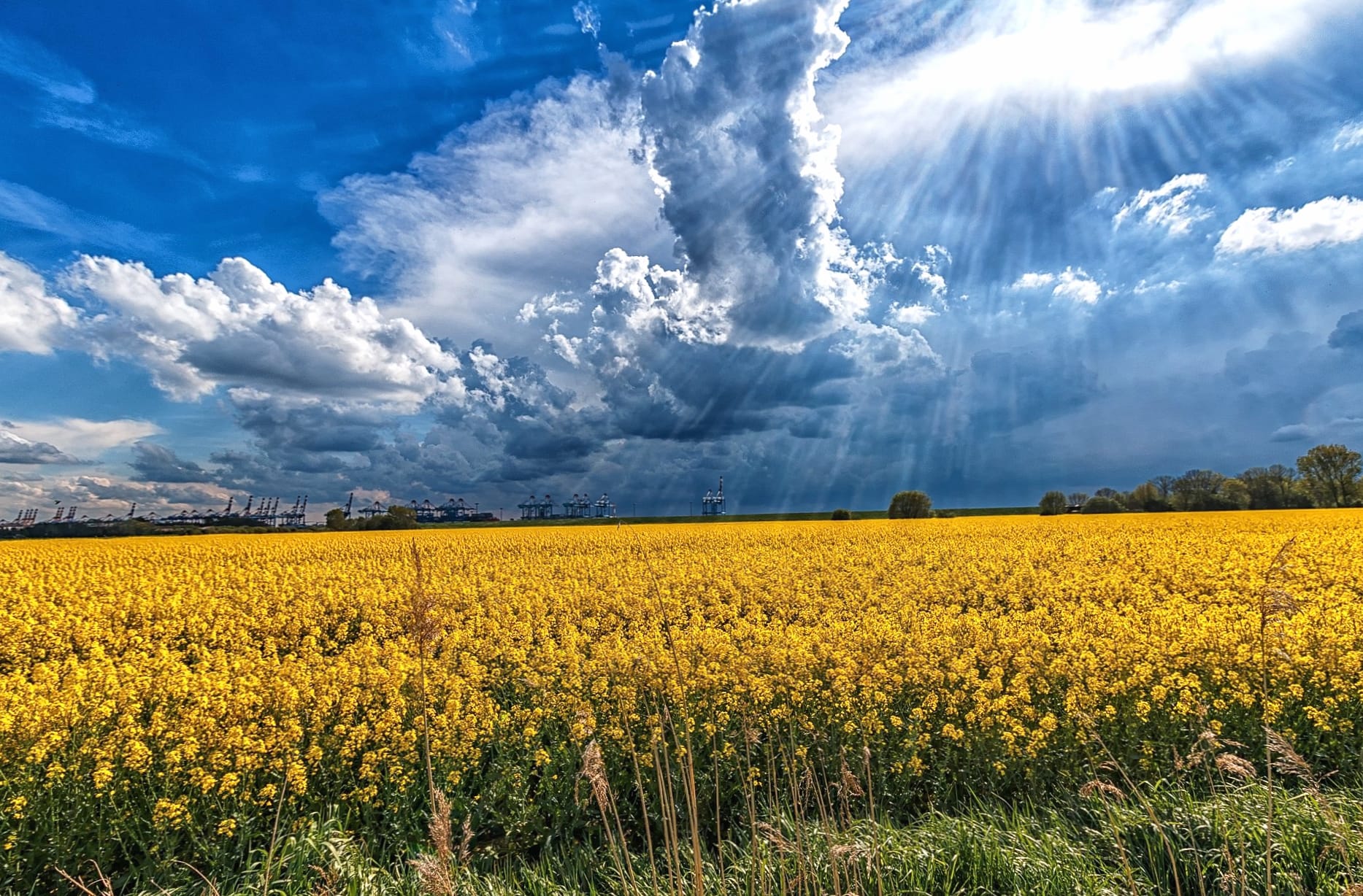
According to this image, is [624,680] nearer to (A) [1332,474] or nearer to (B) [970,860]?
(B) [970,860]

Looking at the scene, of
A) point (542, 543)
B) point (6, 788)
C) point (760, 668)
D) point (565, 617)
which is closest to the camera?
point (6, 788)

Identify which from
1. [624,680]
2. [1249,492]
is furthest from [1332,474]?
[624,680]

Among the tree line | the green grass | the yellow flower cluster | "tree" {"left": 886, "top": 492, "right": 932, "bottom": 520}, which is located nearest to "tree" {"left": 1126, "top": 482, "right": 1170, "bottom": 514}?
the tree line

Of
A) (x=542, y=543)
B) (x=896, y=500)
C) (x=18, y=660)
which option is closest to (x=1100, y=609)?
(x=18, y=660)

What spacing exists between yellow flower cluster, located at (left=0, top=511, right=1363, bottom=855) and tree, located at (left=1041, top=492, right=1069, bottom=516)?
57.4m

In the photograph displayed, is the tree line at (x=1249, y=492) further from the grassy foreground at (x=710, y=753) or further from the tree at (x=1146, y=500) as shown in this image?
the grassy foreground at (x=710, y=753)

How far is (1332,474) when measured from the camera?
65.7 metres

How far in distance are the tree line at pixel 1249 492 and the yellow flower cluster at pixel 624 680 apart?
193ft

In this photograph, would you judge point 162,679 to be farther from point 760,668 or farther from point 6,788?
point 760,668

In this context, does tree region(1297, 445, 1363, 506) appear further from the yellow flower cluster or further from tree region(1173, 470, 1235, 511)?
the yellow flower cluster

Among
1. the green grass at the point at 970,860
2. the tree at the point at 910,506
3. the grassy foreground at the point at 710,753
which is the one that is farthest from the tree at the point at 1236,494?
the green grass at the point at 970,860

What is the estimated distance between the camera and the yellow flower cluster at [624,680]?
6441 millimetres

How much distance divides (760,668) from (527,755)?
3028mm

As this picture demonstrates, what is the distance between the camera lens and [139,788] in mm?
6285
